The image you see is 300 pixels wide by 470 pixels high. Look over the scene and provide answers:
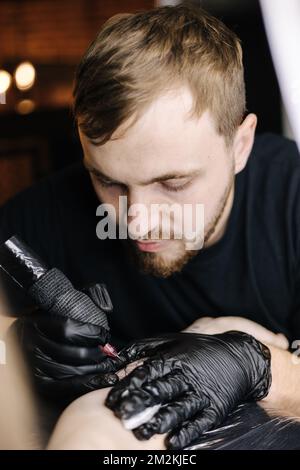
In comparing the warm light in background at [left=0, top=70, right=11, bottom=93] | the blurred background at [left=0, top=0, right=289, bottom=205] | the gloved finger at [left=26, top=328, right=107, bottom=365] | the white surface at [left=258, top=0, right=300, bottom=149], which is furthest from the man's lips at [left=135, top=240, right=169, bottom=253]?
the warm light in background at [left=0, top=70, right=11, bottom=93]

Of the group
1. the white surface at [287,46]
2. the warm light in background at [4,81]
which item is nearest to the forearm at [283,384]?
the white surface at [287,46]

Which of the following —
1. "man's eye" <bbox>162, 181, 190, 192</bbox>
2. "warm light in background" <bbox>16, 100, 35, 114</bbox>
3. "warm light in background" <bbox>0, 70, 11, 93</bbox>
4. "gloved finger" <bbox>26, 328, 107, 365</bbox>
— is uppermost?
"warm light in background" <bbox>0, 70, 11, 93</bbox>

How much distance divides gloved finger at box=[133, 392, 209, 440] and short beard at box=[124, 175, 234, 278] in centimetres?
52

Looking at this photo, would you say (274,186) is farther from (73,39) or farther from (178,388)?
(73,39)

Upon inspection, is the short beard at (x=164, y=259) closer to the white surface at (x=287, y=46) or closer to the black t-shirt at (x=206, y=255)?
the black t-shirt at (x=206, y=255)

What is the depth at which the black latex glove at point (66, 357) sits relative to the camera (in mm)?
1088

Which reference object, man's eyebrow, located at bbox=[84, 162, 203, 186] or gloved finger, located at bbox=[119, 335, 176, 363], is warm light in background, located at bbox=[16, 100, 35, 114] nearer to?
man's eyebrow, located at bbox=[84, 162, 203, 186]

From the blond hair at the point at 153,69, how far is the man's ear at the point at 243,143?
6 centimetres

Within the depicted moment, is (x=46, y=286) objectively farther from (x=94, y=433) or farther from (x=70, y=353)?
(x=94, y=433)

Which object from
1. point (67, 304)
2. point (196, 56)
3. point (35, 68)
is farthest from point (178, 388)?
point (35, 68)

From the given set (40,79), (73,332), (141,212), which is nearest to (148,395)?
(73,332)

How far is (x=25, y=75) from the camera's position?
3.86 m

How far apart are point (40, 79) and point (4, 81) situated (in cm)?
35

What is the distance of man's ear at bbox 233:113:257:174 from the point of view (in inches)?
60.0
